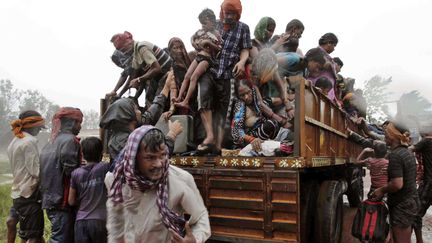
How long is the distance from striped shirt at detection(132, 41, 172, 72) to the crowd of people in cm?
1

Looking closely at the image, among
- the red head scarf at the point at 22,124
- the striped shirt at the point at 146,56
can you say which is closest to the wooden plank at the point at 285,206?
the striped shirt at the point at 146,56

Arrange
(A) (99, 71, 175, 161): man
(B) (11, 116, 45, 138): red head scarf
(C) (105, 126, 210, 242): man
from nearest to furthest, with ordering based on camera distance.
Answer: (C) (105, 126, 210, 242): man < (A) (99, 71, 175, 161): man < (B) (11, 116, 45, 138): red head scarf

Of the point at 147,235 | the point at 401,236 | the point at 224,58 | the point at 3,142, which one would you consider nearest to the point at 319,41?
the point at 224,58

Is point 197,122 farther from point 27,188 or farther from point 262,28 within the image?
point 27,188

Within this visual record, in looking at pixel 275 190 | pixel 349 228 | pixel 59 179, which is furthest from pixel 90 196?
pixel 349 228

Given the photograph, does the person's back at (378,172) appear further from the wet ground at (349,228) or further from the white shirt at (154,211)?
the white shirt at (154,211)

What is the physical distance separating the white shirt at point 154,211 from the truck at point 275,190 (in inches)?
50.7

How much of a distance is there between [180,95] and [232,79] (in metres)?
0.62

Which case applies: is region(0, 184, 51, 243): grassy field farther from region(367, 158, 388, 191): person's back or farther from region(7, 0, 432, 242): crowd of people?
region(367, 158, 388, 191): person's back

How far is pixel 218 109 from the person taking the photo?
4.10 meters

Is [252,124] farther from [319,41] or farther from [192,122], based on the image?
[319,41]

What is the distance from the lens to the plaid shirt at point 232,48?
12.9 ft

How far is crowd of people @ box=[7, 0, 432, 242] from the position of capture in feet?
10.4

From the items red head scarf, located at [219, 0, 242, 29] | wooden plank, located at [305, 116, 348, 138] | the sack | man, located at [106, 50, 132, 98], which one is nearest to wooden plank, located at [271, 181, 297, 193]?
wooden plank, located at [305, 116, 348, 138]
